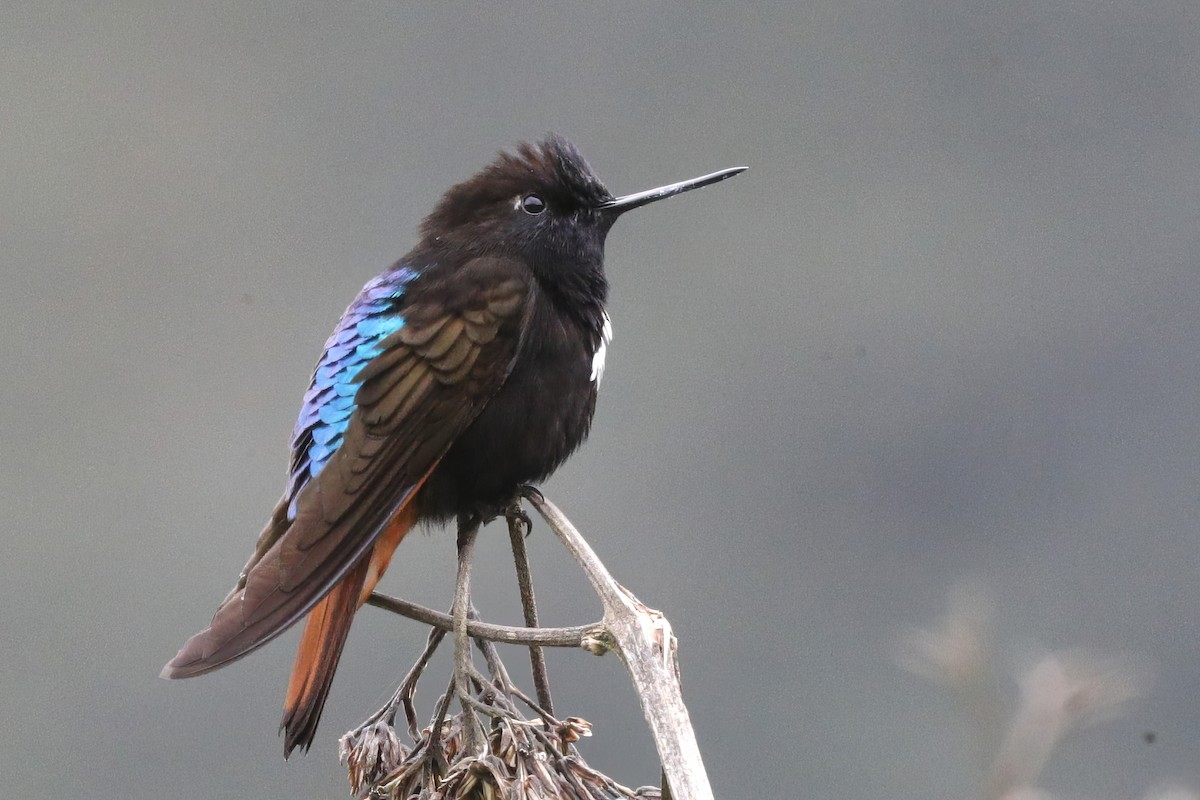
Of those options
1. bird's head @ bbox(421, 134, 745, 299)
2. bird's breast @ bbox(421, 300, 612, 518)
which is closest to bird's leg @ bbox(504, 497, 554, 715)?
bird's breast @ bbox(421, 300, 612, 518)

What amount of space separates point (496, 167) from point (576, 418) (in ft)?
1.93

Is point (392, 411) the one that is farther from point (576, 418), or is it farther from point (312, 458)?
point (576, 418)

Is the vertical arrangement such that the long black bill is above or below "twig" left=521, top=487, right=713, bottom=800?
above

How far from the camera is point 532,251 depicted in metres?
2.62

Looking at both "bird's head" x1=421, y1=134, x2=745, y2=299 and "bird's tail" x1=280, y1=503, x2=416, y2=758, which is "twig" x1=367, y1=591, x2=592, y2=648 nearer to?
"bird's tail" x1=280, y1=503, x2=416, y2=758

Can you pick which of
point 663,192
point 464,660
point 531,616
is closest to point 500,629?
point 464,660

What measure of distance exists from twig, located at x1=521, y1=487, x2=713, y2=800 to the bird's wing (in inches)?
20.5

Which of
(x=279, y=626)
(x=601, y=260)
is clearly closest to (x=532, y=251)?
(x=601, y=260)

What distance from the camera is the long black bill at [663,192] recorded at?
2633 millimetres

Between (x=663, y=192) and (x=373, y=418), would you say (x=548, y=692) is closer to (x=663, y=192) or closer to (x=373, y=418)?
(x=373, y=418)

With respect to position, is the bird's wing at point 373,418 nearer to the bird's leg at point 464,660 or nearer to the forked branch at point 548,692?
the forked branch at point 548,692

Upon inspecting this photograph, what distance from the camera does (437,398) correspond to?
2.30 m

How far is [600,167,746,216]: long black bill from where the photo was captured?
2.63 meters

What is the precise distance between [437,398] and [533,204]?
1.91 feet
